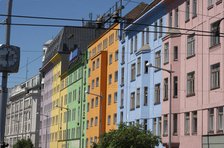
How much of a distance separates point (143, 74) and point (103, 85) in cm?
1903

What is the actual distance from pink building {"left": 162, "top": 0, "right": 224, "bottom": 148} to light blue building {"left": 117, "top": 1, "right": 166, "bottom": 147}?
1.97m

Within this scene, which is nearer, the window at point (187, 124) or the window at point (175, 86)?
the window at point (187, 124)

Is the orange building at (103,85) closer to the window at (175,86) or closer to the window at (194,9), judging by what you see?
the window at (175,86)

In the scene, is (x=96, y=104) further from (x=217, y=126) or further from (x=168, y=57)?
(x=217, y=126)

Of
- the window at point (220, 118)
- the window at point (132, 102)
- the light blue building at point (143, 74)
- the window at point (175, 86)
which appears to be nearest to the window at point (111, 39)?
the light blue building at point (143, 74)

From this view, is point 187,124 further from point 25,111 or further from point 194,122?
point 25,111

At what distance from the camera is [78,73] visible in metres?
87.7

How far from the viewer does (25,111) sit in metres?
133

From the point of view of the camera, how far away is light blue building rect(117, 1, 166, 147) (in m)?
49.5

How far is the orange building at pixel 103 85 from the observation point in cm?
6700

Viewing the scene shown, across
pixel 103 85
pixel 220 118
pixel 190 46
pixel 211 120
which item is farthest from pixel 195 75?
pixel 103 85

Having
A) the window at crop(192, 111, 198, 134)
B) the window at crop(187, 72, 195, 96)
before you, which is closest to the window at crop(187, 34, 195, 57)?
the window at crop(187, 72, 195, 96)

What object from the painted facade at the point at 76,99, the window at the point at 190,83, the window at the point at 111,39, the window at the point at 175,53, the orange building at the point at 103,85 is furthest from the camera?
the painted facade at the point at 76,99

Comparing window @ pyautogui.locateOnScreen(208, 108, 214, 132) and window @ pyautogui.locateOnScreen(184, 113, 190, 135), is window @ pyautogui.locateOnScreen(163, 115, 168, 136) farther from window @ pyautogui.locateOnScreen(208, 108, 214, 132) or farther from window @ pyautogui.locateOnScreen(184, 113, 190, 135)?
window @ pyautogui.locateOnScreen(208, 108, 214, 132)
